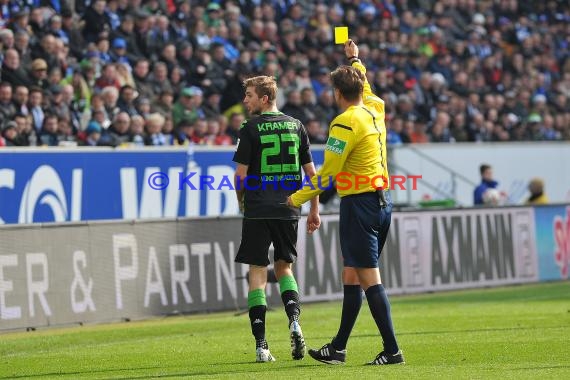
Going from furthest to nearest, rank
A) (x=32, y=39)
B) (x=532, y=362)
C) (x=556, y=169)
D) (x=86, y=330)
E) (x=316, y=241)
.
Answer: (x=556, y=169) < (x=32, y=39) < (x=316, y=241) < (x=86, y=330) < (x=532, y=362)

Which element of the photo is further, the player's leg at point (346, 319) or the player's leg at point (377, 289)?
the player's leg at point (346, 319)

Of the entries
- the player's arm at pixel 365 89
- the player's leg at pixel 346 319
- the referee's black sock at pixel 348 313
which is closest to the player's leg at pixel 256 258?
the player's leg at pixel 346 319

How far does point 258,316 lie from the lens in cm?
1028

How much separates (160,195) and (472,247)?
5.34m

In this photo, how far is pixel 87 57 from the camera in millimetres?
20516

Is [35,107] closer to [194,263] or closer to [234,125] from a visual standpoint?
[194,263]

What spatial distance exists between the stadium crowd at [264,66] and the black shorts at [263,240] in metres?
8.30

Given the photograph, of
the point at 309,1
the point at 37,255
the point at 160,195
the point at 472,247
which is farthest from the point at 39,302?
the point at 309,1

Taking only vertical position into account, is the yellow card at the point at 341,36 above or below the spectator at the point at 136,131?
above

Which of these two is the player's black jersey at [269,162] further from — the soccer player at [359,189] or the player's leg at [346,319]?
the player's leg at [346,319]

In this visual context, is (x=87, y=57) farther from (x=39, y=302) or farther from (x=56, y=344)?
(x=56, y=344)

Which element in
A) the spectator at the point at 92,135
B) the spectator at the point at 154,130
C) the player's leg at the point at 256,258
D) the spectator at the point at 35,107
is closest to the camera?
the player's leg at the point at 256,258

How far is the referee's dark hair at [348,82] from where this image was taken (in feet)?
31.3

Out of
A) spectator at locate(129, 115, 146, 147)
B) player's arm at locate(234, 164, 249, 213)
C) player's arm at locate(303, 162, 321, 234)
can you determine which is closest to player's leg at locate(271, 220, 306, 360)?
player's arm at locate(303, 162, 321, 234)
